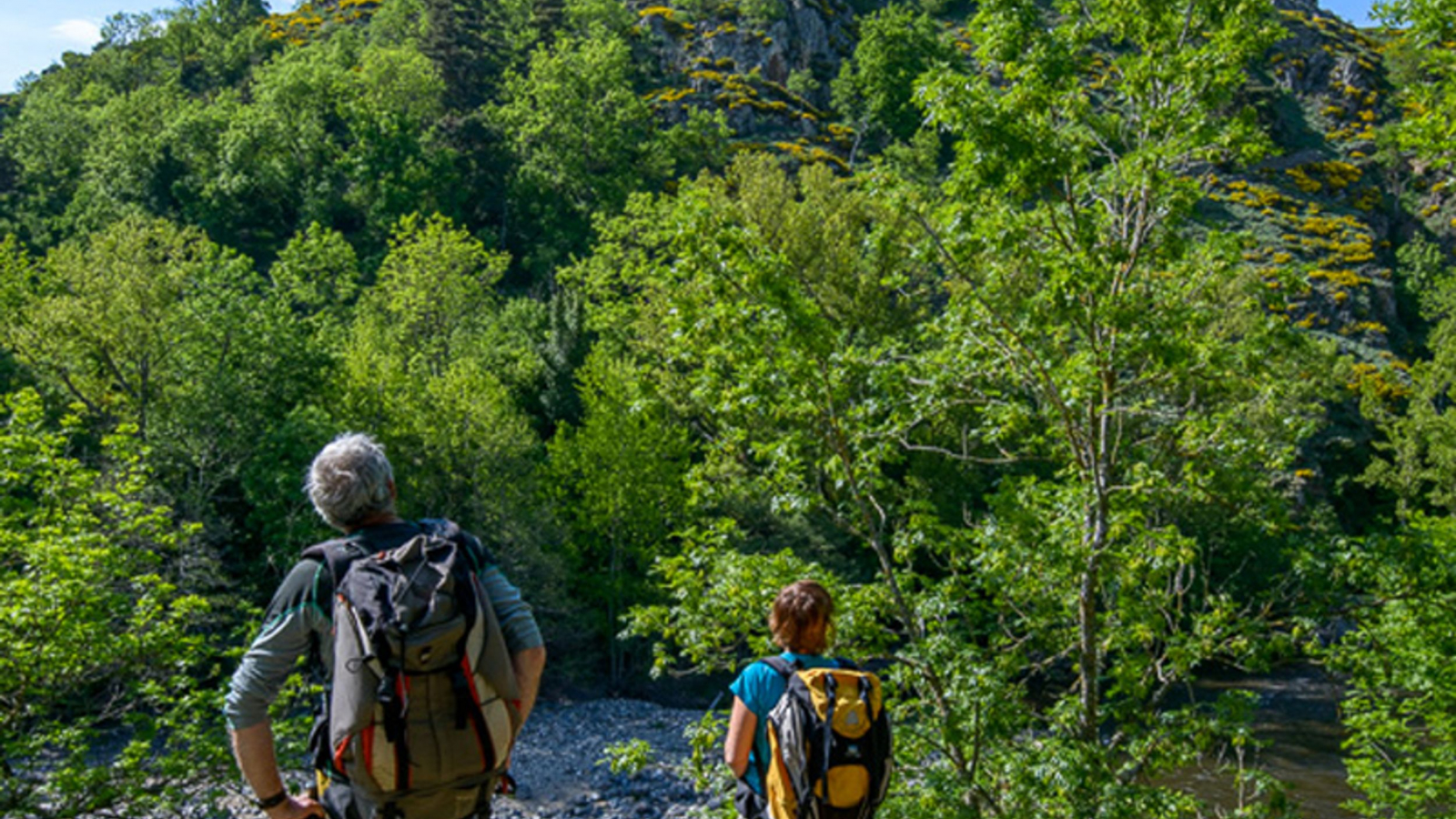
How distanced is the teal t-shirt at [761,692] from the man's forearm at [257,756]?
1.55 m

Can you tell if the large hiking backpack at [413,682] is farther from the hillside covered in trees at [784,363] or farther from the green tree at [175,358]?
the green tree at [175,358]

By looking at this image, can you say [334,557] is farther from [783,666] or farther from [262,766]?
[783,666]

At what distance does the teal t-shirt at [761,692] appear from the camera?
3.77m

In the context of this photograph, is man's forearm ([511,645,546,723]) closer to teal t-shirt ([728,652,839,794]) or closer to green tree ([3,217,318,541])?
teal t-shirt ([728,652,839,794])

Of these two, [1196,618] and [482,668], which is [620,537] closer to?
[1196,618]

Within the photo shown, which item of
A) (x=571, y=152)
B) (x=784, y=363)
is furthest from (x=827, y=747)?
(x=571, y=152)

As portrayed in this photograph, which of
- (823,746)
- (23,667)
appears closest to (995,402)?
(823,746)

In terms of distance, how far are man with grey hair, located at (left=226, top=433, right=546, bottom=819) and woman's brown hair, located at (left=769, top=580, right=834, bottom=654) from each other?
1024mm

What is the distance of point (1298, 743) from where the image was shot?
77.6ft

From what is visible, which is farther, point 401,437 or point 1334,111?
point 1334,111

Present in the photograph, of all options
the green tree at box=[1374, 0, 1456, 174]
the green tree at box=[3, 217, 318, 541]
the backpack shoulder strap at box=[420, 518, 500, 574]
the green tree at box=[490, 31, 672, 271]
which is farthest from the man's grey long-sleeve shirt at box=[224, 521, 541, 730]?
the green tree at box=[490, 31, 672, 271]

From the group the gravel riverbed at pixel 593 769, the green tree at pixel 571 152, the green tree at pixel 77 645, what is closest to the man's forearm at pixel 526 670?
the green tree at pixel 77 645

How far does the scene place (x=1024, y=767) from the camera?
604cm

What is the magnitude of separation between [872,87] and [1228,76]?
211 feet
